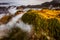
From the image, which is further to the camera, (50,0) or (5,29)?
(50,0)

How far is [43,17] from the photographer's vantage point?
2.33 meters

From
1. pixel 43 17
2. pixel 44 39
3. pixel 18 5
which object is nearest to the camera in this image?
pixel 44 39

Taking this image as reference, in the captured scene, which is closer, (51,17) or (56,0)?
(51,17)

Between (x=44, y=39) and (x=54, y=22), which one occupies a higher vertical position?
(x=54, y=22)

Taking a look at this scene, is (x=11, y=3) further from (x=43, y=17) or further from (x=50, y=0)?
(x=43, y=17)

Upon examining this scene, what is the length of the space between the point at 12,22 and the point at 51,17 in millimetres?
478

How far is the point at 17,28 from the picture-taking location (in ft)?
7.43

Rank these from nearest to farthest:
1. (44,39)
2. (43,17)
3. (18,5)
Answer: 1. (44,39)
2. (43,17)
3. (18,5)

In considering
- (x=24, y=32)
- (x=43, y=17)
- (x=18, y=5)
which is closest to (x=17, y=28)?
(x=24, y=32)

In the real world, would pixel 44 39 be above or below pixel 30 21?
below

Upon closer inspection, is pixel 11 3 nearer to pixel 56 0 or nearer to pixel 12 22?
pixel 56 0

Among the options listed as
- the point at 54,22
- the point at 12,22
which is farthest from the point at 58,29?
the point at 12,22

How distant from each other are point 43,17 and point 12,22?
378 millimetres

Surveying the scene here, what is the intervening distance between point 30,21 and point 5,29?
0.34 meters
